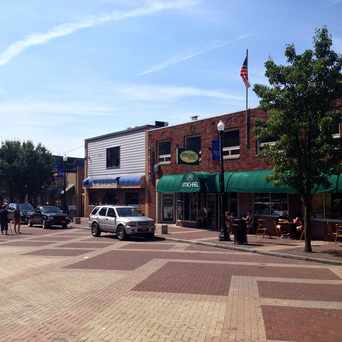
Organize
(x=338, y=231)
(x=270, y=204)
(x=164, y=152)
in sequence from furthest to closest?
(x=164, y=152) → (x=270, y=204) → (x=338, y=231)

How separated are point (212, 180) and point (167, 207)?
6795mm

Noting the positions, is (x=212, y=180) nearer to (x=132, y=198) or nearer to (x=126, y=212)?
(x=126, y=212)

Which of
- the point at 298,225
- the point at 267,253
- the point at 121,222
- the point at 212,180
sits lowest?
the point at 267,253

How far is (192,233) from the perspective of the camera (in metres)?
28.3

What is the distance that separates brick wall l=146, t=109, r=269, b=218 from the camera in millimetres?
28141

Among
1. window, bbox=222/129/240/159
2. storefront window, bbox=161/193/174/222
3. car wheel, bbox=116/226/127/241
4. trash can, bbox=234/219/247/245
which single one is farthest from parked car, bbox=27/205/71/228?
trash can, bbox=234/219/247/245

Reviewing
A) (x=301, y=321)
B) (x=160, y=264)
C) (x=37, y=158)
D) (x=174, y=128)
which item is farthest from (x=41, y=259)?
(x=37, y=158)

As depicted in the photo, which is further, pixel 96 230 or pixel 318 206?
pixel 96 230

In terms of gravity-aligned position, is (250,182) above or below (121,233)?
above

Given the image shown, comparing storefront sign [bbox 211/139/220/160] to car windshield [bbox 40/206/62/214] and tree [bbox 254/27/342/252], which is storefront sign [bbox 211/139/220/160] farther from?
car windshield [bbox 40/206/62/214]

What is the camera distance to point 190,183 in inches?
1197

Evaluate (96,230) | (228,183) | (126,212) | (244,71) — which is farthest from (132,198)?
(244,71)

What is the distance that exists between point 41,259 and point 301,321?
1081cm

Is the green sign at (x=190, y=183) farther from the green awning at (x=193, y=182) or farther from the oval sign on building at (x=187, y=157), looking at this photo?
the oval sign on building at (x=187, y=157)
